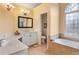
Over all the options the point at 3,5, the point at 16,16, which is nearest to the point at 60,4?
the point at 16,16

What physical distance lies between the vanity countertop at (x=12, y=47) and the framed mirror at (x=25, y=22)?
0.84ft

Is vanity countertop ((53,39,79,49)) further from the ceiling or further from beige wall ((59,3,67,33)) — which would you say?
the ceiling

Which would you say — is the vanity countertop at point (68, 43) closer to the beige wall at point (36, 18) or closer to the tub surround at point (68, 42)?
the tub surround at point (68, 42)

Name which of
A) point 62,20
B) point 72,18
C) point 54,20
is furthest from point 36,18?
point 72,18

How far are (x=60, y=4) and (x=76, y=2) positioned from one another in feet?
0.79

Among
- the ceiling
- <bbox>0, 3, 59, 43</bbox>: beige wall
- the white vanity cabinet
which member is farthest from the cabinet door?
the ceiling

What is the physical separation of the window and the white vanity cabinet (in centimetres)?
52

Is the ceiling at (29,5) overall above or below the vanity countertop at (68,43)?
above

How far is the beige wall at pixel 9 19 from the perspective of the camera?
4.95ft

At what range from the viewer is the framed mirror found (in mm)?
1578

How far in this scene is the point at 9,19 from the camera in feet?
5.07

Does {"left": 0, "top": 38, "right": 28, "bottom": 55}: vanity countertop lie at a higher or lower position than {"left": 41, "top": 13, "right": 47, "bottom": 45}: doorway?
lower

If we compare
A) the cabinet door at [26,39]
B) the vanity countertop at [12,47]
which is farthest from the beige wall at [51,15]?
the vanity countertop at [12,47]

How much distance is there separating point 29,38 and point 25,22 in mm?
265
